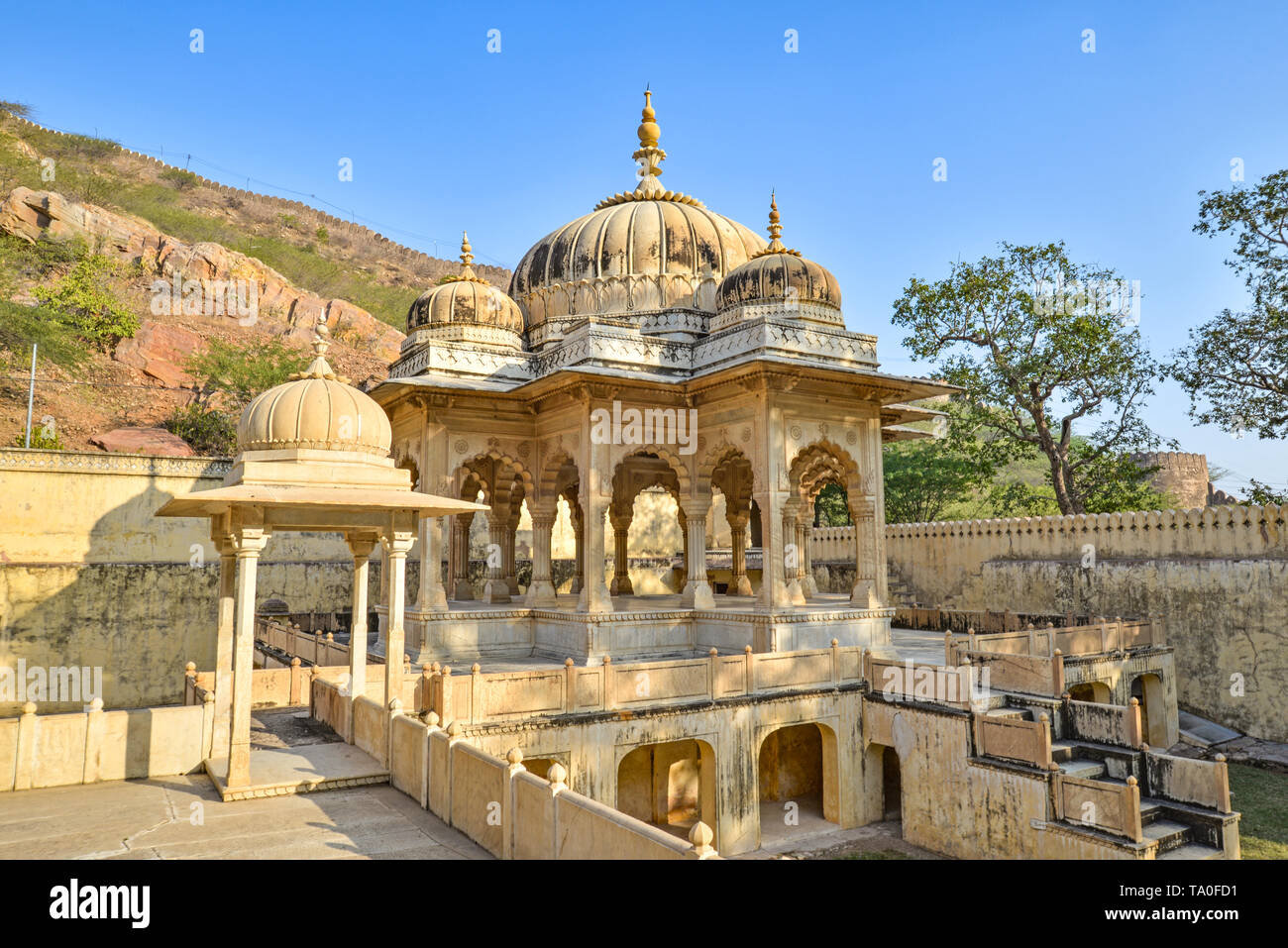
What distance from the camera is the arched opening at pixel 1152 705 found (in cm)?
1636

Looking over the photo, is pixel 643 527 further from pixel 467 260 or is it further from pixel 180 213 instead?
pixel 180 213

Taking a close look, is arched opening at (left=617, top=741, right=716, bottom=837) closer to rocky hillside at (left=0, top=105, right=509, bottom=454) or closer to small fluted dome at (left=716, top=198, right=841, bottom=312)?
small fluted dome at (left=716, top=198, right=841, bottom=312)

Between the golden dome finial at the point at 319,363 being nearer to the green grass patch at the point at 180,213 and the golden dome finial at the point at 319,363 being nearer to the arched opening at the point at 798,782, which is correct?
the arched opening at the point at 798,782

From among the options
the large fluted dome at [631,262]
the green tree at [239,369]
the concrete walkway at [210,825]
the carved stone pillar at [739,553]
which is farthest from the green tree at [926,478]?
the green tree at [239,369]

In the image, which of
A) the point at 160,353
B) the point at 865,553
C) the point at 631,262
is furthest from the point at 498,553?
the point at 160,353

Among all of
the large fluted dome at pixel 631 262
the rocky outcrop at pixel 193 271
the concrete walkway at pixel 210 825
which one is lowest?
the concrete walkway at pixel 210 825

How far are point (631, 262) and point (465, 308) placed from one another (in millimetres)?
4100

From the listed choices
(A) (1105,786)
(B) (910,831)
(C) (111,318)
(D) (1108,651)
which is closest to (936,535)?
(D) (1108,651)

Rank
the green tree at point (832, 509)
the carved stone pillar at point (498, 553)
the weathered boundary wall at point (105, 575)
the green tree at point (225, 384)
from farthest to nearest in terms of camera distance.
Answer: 1. the green tree at point (832, 509)
2. the green tree at point (225, 384)
3. the carved stone pillar at point (498, 553)
4. the weathered boundary wall at point (105, 575)

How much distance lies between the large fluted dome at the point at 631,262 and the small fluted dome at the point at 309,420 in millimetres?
10075

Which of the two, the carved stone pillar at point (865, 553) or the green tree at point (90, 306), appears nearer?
the carved stone pillar at point (865, 553)

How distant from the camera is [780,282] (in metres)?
16.5
